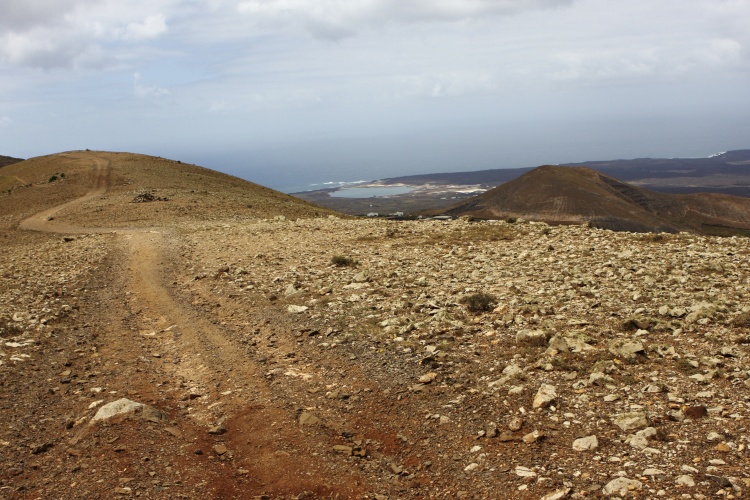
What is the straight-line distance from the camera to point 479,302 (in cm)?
1223

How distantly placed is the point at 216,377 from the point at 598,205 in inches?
4405

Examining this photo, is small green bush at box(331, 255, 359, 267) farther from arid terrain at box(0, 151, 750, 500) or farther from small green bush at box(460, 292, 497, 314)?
small green bush at box(460, 292, 497, 314)

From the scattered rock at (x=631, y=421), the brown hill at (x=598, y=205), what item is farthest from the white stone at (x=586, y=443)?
the brown hill at (x=598, y=205)

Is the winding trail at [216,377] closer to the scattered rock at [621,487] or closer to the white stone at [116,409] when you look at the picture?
the white stone at [116,409]

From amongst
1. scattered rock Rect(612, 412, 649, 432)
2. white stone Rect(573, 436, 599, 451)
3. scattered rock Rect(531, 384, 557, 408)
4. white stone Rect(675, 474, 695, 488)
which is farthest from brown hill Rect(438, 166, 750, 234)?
white stone Rect(675, 474, 695, 488)

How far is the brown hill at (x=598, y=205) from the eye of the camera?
107312 millimetres

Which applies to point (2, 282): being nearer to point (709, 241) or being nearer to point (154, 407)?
point (154, 407)

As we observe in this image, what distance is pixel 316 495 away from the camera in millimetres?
6898

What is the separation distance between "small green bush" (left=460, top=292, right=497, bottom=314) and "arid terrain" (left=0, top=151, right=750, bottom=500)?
6cm

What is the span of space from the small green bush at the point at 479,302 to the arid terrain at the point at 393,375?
2.4 inches

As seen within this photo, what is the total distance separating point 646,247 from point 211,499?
1514cm

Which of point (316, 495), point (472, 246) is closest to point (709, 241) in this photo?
point (472, 246)

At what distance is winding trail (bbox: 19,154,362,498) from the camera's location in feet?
24.0

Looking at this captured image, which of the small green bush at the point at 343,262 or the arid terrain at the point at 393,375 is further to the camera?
the small green bush at the point at 343,262
